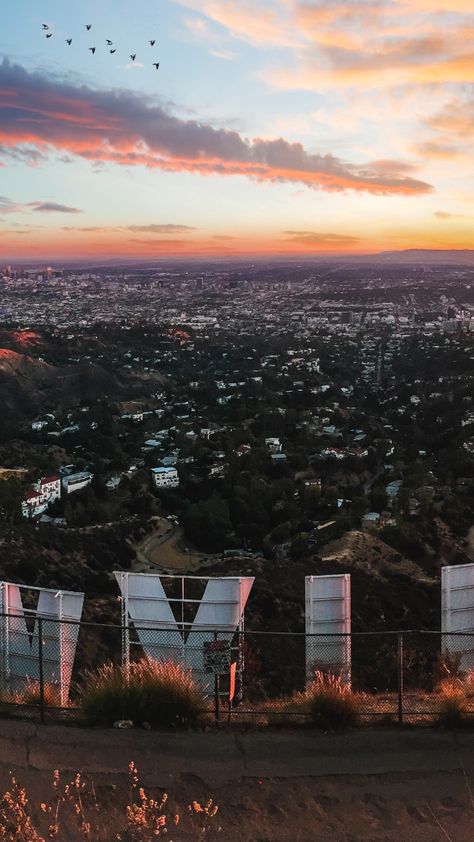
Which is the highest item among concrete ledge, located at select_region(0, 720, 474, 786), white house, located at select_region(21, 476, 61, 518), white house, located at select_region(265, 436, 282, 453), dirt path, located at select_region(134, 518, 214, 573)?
concrete ledge, located at select_region(0, 720, 474, 786)

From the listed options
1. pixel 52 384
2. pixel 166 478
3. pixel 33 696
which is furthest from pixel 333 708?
pixel 52 384

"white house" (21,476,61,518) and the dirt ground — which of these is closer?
the dirt ground

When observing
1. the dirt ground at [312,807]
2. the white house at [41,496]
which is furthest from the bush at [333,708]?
the white house at [41,496]

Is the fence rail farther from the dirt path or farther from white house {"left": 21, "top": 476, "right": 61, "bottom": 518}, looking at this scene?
white house {"left": 21, "top": 476, "right": 61, "bottom": 518}

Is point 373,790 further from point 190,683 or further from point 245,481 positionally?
point 245,481

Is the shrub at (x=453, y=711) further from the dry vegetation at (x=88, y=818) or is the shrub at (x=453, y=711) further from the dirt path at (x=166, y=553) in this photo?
the dirt path at (x=166, y=553)

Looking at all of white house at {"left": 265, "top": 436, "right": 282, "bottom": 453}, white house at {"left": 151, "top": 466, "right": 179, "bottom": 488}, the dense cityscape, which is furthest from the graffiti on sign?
white house at {"left": 265, "top": 436, "right": 282, "bottom": 453}

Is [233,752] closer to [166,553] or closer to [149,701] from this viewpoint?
[149,701]

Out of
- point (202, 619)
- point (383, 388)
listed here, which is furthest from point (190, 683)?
point (383, 388)
